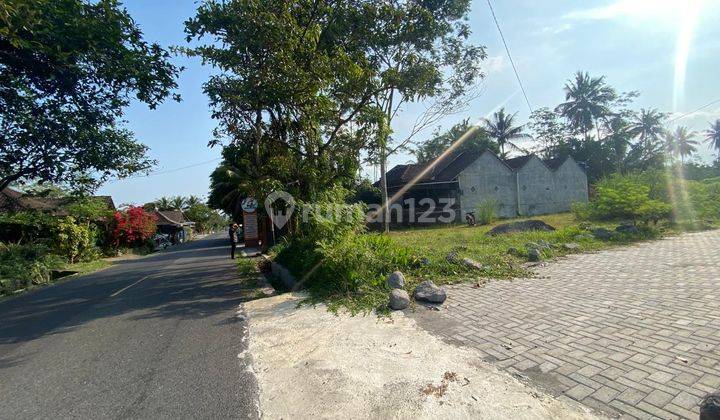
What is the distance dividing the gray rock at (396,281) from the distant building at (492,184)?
21.4m

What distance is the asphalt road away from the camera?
10.1ft

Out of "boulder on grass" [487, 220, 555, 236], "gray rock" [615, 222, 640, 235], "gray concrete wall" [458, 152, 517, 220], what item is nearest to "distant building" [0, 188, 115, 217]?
"boulder on grass" [487, 220, 555, 236]

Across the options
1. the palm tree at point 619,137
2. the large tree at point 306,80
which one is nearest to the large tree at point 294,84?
the large tree at point 306,80

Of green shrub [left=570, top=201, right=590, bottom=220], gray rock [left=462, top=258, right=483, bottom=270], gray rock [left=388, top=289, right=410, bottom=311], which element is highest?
green shrub [left=570, top=201, right=590, bottom=220]

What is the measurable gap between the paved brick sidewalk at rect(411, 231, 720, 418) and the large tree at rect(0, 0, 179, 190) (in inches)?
371


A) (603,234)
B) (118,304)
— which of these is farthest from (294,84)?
(603,234)

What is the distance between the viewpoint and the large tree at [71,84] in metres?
8.14

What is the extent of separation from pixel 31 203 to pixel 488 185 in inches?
1329

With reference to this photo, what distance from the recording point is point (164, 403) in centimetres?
308

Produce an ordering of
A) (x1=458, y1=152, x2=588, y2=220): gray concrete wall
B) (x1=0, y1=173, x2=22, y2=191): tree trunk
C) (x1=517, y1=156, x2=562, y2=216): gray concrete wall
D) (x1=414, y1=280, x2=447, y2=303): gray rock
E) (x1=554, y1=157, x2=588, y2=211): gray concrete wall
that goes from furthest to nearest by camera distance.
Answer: (x1=554, y1=157, x2=588, y2=211): gray concrete wall → (x1=517, y1=156, x2=562, y2=216): gray concrete wall → (x1=458, y1=152, x2=588, y2=220): gray concrete wall → (x1=0, y1=173, x2=22, y2=191): tree trunk → (x1=414, y1=280, x2=447, y2=303): gray rock

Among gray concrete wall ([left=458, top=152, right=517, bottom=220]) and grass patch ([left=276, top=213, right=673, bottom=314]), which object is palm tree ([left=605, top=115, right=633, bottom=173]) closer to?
gray concrete wall ([left=458, top=152, right=517, bottom=220])

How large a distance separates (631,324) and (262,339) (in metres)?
4.61

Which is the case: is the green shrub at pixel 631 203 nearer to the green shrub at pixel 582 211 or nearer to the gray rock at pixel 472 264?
the green shrub at pixel 582 211

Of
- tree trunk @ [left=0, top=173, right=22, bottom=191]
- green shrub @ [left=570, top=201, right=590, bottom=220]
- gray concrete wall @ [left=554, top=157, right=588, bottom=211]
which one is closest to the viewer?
tree trunk @ [left=0, top=173, right=22, bottom=191]
